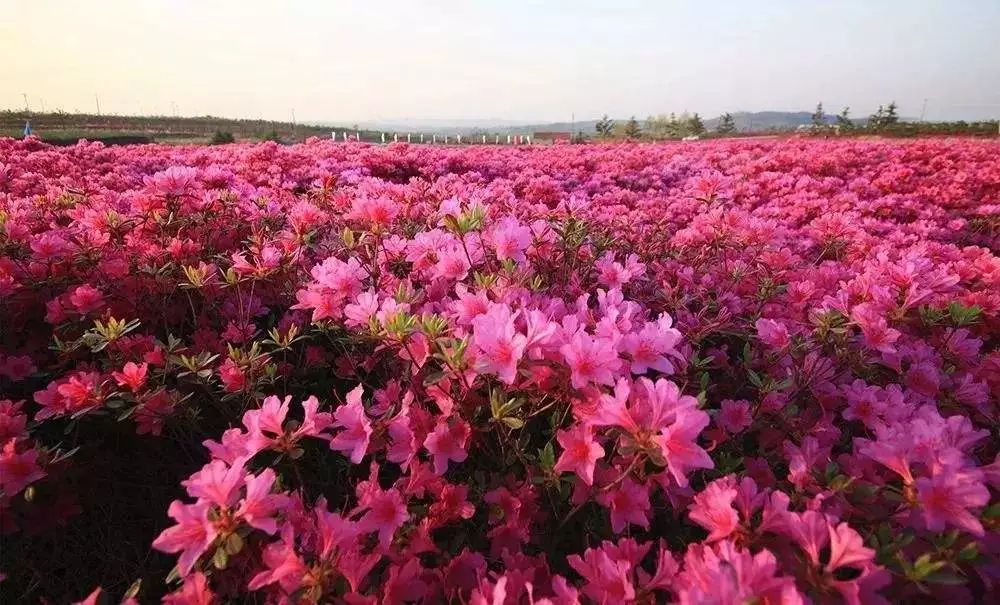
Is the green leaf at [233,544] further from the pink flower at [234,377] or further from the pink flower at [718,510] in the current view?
the pink flower at [718,510]

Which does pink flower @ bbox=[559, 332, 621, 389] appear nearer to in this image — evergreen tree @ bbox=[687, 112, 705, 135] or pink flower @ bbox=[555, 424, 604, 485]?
pink flower @ bbox=[555, 424, 604, 485]

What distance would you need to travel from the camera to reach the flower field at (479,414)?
1.01 meters

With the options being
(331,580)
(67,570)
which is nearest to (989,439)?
(331,580)

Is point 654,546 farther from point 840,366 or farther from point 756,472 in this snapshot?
point 840,366

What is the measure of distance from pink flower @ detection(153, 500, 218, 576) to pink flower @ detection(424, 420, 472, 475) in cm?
48

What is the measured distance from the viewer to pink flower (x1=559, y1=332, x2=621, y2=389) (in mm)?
1160

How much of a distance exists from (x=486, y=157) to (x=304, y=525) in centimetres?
665

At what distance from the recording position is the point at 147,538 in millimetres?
1872

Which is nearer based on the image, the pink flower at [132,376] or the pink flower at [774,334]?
the pink flower at [132,376]

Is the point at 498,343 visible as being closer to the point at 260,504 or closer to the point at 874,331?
the point at 260,504

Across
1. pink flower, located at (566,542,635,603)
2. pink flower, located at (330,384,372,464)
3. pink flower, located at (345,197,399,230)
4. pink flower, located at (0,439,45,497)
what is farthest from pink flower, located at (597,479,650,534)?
pink flower, located at (0,439,45,497)

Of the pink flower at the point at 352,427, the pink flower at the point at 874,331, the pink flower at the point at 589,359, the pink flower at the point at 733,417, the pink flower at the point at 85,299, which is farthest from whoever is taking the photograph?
the pink flower at the point at 85,299

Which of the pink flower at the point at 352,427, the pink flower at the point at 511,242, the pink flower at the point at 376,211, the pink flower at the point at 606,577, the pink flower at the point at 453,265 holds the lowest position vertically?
the pink flower at the point at 606,577

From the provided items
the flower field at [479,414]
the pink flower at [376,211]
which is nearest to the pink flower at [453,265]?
the flower field at [479,414]
